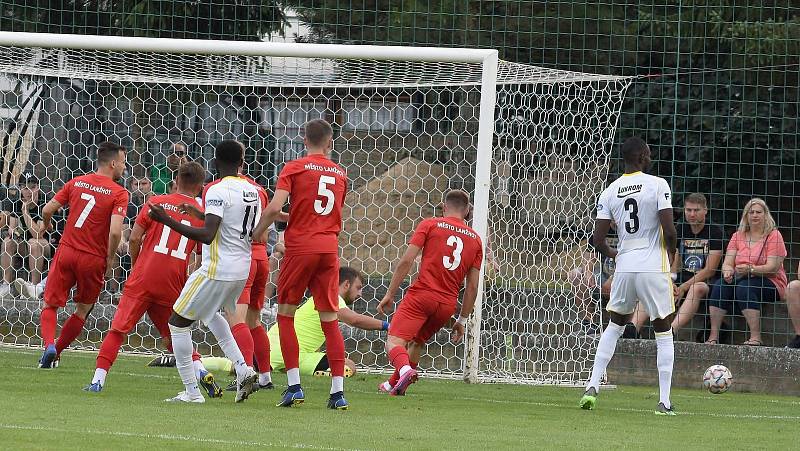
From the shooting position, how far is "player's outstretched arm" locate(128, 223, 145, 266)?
999cm

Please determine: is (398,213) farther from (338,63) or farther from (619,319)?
(619,319)

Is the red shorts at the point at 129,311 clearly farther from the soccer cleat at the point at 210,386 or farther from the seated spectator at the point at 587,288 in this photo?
the seated spectator at the point at 587,288

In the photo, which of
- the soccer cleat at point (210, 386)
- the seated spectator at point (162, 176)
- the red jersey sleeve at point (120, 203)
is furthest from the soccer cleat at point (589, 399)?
the seated spectator at point (162, 176)

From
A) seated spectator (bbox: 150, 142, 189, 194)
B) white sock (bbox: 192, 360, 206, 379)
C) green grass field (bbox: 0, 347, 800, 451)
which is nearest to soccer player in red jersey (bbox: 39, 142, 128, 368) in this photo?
green grass field (bbox: 0, 347, 800, 451)

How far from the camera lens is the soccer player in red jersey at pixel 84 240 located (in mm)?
11312

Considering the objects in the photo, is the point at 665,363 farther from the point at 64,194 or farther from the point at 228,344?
the point at 64,194

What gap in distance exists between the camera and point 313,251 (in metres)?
8.94

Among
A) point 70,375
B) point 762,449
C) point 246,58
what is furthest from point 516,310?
point 762,449

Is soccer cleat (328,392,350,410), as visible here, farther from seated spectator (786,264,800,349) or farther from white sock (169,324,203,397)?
seated spectator (786,264,800,349)

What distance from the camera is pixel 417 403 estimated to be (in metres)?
9.88

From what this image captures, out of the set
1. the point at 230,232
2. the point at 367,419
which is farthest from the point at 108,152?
the point at 367,419

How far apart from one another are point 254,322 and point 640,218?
314 centimetres

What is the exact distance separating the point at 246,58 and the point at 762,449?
7052 mm

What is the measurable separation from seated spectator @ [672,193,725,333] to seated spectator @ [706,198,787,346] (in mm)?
174
